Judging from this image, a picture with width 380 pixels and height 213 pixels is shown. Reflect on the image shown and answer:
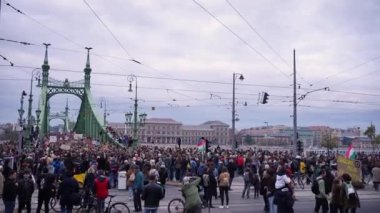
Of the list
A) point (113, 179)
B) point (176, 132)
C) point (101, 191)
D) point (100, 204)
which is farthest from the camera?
point (176, 132)

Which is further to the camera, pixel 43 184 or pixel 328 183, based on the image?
pixel 43 184

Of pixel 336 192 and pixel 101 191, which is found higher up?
pixel 336 192

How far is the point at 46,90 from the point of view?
76875mm

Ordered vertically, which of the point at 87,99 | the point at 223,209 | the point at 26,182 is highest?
the point at 87,99

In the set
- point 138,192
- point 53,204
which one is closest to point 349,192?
point 138,192

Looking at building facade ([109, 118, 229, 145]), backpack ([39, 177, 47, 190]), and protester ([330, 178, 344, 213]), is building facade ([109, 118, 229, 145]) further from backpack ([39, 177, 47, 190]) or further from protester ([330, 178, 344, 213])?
protester ([330, 178, 344, 213])

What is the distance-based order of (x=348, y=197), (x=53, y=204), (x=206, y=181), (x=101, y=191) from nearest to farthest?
(x=348, y=197), (x=101, y=191), (x=53, y=204), (x=206, y=181)

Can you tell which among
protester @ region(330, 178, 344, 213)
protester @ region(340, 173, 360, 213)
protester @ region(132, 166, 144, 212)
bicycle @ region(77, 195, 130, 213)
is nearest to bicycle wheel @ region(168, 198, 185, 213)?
protester @ region(132, 166, 144, 212)

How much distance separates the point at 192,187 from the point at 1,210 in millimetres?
7333

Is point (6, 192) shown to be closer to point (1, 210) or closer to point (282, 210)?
point (1, 210)

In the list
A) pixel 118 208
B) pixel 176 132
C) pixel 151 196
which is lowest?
pixel 118 208

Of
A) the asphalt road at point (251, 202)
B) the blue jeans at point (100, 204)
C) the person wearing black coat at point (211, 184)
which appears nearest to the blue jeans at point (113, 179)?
the asphalt road at point (251, 202)

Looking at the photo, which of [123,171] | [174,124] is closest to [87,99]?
[123,171]

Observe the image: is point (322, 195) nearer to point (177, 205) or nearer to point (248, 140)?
point (177, 205)
